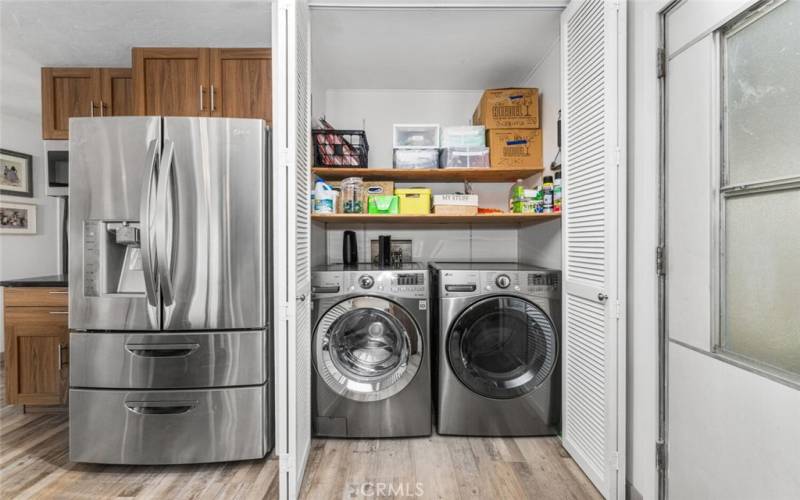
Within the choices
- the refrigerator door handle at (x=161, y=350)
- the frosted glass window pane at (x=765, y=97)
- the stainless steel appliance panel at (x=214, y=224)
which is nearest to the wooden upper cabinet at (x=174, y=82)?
the stainless steel appliance panel at (x=214, y=224)

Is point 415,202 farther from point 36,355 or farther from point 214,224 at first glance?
point 36,355

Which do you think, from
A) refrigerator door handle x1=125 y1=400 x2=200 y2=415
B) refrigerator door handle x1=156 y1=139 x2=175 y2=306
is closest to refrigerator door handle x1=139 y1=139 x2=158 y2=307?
refrigerator door handle x1=156 y1=139 x2=175 y2=306

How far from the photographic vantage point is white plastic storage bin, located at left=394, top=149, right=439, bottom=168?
243 cm

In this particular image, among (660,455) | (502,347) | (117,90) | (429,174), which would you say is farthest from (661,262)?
(117,90)

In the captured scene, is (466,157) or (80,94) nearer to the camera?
(466,157)

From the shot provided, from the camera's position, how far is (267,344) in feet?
6.19

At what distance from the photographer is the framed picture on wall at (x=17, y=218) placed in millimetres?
3389

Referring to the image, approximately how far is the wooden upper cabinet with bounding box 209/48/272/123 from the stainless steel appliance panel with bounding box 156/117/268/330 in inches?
23.0

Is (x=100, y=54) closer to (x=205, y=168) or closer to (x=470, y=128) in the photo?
(x=205, y=168)

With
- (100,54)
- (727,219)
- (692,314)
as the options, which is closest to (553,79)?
(727,219)

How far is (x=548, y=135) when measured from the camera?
235 centimetres

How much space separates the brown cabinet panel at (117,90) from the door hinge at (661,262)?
3.15 meters

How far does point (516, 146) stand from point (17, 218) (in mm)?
4420

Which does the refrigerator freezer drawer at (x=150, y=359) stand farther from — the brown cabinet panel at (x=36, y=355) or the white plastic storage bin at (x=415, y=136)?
the white plastic storage bin at (x=415, y=136)
